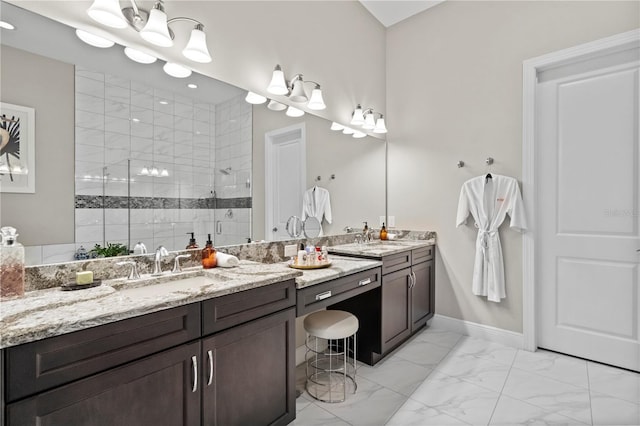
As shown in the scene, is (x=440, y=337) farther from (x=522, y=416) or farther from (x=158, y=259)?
(x=158, y=259)

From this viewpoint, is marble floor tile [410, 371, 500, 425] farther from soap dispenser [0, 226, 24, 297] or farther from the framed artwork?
the framed artwork

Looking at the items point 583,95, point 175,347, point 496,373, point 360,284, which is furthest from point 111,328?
point 583,95

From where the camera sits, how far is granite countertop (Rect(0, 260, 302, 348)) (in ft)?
3.03

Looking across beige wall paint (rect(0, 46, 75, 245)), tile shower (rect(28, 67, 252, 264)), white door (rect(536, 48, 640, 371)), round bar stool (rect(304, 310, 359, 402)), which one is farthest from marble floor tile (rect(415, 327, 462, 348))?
beige wall paint (rect(0, 46, 75, 245))

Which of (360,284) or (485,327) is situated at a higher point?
(360,284)

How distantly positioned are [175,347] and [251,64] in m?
1.87

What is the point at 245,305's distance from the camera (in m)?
1.48

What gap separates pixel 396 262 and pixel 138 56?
2.26 m

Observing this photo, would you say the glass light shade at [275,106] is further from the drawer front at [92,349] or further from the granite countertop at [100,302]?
the drawer front at [92,349]

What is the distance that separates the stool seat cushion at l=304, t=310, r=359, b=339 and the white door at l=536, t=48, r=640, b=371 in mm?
1876

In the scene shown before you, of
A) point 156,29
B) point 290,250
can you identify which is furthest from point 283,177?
point 156,29

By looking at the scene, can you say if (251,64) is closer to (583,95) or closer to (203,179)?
(203,179)

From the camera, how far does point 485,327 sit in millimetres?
3021

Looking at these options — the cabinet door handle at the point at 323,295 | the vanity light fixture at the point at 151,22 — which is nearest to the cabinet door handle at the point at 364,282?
the cabinet door handle at the point at 323,295
